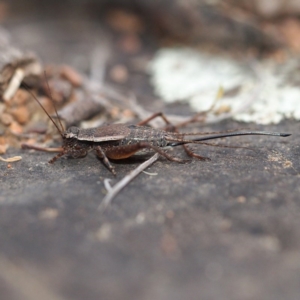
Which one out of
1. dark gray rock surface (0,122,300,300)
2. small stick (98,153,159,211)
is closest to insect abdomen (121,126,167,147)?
small stick (98,153,159,211)

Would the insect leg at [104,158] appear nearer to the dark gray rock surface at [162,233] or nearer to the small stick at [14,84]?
the dark gray rock surface at [162,233]

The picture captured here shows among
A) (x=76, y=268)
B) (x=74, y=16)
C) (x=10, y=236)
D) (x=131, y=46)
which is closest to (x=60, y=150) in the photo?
(x=10, y=236)

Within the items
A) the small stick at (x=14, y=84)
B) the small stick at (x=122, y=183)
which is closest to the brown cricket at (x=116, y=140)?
the small stick at (x=122, y=183)

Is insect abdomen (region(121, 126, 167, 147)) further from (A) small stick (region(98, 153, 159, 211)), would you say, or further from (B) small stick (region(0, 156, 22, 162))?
(B) small stick (region(0, 156, 22, 162))

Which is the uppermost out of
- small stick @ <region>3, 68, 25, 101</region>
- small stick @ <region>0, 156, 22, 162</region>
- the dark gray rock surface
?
small stick @ <region>3, 68, 25, 101</region>

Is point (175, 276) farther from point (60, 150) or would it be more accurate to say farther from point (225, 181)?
point (60, 150)

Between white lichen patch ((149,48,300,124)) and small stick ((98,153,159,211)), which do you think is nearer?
small stick ((98,153,159,211))
